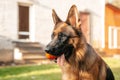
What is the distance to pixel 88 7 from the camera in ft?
85.7

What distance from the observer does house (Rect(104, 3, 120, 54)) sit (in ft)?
90.5

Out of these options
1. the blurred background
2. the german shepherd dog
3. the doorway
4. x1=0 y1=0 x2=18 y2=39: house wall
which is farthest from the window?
the german shepherd dog

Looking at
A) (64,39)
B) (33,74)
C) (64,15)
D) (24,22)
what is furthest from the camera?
(64,15)

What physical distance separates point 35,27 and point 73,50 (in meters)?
17.0

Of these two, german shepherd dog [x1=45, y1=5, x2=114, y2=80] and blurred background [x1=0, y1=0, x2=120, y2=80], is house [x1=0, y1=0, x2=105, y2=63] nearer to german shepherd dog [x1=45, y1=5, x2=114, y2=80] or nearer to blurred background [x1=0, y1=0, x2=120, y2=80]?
blurred background [x1=0, y1=0, x2=120, y2=80]

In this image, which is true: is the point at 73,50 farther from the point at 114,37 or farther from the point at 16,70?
the point at 114,37

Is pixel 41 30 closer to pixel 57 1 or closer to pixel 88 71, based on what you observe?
pixel 57 1

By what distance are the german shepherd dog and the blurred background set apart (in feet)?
41.9

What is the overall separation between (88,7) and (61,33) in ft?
68.8

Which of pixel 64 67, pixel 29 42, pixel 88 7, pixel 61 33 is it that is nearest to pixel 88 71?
pixel 64 67

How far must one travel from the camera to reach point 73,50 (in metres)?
5.39

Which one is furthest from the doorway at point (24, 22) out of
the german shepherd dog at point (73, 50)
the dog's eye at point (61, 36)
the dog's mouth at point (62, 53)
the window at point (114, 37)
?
the dog's eye at point (61, 36)

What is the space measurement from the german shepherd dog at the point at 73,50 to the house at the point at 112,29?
848 inches

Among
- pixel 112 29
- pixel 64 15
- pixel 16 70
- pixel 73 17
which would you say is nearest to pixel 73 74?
pixel 73 17
